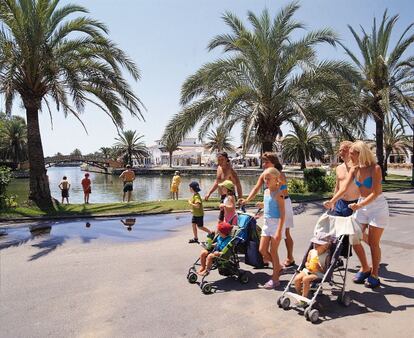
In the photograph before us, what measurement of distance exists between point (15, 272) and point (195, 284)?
2893 mm

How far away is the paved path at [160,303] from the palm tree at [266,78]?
9.10 meters

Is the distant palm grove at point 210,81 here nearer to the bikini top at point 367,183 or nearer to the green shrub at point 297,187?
the green shrub at point 297,187

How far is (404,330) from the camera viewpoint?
12.1ft

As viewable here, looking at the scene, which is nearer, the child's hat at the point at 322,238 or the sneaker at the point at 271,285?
the child's hat at the point at 322,238

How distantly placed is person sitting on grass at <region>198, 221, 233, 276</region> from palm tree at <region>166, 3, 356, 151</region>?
9733mm

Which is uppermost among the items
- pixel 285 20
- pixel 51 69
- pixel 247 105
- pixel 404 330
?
pixel 285 20

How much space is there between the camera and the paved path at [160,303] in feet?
12.5

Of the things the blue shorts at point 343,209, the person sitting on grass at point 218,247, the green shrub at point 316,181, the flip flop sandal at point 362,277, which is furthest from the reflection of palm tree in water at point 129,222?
the green shrub at point 316,181

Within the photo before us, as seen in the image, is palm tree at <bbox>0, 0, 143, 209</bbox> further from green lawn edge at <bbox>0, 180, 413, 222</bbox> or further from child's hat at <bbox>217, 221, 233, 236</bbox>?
child's hat at <bbox>217, 221, 233, 236</bbox>

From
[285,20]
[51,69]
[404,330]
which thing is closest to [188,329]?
[404,330]

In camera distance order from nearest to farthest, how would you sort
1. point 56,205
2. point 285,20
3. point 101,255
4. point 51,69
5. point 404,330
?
point 404,330 < point 101,255 < point 51,69 < point 56,205 < point 285,20

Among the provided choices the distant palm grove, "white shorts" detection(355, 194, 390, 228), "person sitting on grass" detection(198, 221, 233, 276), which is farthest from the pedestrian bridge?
"white shorts" detection(355, 194, 390, 228)

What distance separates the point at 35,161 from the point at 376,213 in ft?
39.2

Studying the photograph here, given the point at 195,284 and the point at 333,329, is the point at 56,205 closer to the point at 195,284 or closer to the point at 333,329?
the point at 195,284
